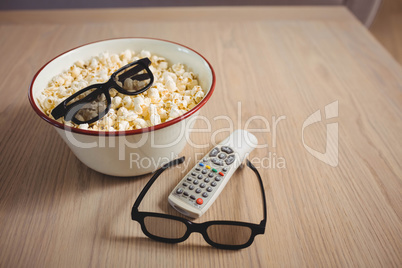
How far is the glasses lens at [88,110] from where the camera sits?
531 millimetres

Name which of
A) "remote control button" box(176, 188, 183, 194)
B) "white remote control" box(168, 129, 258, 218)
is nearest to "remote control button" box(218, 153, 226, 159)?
"white remote control" box(168, 129, 258, 218)

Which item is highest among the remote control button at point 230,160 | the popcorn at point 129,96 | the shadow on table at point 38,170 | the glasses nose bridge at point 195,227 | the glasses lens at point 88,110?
the glasses lens at point 88,110

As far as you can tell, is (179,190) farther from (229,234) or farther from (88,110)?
(88,110)

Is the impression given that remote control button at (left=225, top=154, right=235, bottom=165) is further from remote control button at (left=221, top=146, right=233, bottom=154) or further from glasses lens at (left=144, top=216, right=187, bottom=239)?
glasses lens at (left=144, top=216, right=187, bottom=239)

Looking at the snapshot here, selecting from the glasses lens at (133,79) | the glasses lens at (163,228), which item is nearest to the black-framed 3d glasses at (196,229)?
the glasses lens at (163,228)

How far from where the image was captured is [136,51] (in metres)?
0.73

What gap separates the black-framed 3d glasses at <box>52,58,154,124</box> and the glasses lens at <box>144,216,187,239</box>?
20cm

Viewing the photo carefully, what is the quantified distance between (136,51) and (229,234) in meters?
0.47

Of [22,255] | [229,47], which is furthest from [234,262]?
[229,47]

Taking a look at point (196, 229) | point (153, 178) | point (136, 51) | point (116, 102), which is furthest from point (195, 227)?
point (136, 51)

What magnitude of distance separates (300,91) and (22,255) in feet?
2.49

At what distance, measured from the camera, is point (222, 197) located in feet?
1.93

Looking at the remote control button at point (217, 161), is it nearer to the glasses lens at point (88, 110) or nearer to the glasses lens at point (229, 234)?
the glasses lens at point (229, 234)

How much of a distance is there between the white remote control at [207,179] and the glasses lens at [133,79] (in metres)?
0.20
